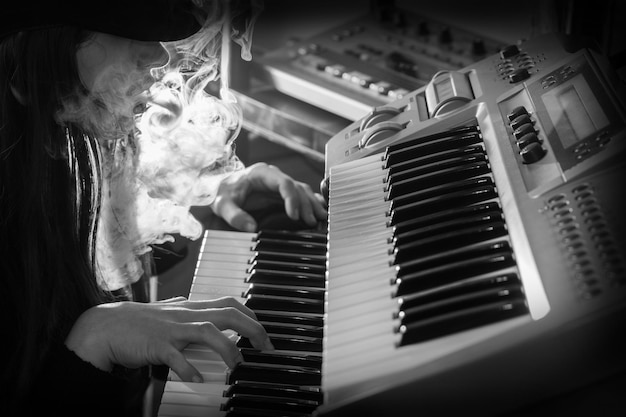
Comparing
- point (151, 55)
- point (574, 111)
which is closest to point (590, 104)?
point (574, 111)

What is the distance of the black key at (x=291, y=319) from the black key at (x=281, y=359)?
92 millimetres

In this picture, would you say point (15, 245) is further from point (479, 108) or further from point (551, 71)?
point (551, 71)

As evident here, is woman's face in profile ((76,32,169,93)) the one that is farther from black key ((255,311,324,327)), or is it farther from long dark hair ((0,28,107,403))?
black key ((255,311,324,327))

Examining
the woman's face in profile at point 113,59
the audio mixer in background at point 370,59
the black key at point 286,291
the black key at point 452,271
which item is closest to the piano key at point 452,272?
the black key at point 452,271

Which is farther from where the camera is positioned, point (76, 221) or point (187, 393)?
point (76, 221)

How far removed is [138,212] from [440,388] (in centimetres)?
107

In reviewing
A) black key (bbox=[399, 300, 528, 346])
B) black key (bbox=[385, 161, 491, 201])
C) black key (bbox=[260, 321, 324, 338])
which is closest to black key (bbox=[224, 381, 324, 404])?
black key (bbox=[260, 321, 324, 338])

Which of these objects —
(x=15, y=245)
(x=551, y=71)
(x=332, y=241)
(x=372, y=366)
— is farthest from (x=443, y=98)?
(x=15, y=245)

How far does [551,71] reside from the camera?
4.26 feet

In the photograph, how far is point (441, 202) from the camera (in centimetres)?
115

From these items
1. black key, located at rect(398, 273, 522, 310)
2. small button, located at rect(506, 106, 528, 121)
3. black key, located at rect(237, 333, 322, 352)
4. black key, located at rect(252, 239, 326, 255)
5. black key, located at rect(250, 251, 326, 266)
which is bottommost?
black key, located at rect(398, 273, 522, 310)

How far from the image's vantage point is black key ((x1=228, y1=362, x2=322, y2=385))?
3.64 feet

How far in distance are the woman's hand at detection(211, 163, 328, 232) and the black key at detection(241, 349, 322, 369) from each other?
43 centimetres

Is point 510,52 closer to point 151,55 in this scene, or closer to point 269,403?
point 151,55
